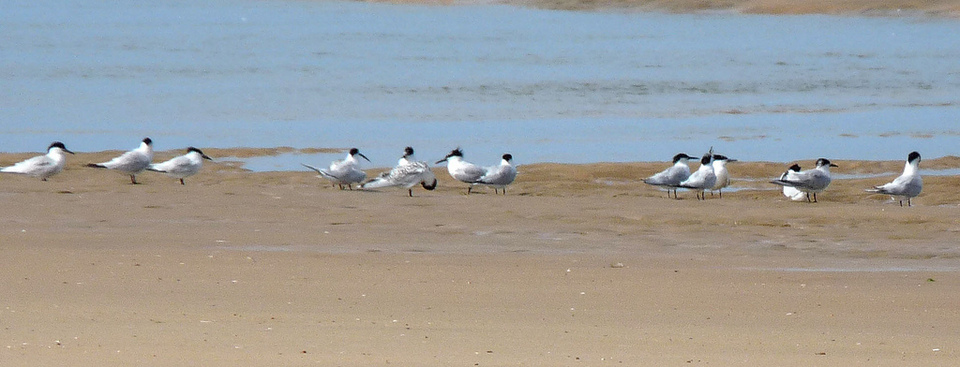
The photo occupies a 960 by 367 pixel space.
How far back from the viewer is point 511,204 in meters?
12.2

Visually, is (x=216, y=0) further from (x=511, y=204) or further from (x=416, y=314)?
(x=416, y=314)

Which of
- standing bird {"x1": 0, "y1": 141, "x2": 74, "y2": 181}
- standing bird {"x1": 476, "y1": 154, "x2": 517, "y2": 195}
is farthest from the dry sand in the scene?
standing bird {"x1": 0, "y1": 141, "x2": 74, "y2": 181}

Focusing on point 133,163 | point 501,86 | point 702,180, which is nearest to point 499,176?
point 702,180

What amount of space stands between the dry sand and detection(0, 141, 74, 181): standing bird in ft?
1.06

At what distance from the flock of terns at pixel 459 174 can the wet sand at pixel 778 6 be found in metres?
27.9

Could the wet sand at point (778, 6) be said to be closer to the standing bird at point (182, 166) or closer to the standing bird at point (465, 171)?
the standing bird at point (465, 171)

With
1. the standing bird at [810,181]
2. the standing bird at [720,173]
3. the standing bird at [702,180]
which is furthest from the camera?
the standing bird at [720,173]

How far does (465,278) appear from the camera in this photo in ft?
26.3

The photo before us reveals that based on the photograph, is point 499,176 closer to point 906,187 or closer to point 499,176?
point 499,176

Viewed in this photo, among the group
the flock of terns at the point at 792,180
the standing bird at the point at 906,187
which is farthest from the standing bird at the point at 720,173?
the standing bird at the point at 906,187

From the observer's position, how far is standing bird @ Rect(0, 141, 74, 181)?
13836mm

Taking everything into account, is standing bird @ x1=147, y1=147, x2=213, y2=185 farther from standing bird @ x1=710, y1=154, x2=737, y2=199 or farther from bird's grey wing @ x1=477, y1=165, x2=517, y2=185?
standing bird @ x1=710, y1=154, x2=737, y2=199

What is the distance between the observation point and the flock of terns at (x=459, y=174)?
13586 millimetres

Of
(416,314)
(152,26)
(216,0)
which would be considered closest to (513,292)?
(416,314)
